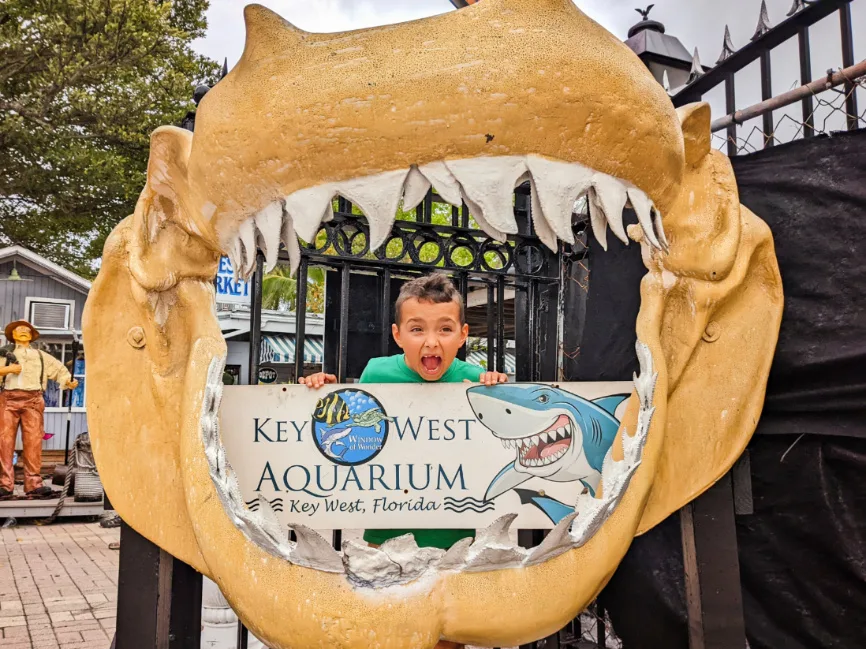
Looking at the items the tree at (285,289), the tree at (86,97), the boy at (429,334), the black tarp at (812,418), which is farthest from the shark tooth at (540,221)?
the tree at (285,289)

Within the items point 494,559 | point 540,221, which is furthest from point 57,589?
point 540,221

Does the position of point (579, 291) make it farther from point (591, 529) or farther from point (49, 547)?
point (49, 547)

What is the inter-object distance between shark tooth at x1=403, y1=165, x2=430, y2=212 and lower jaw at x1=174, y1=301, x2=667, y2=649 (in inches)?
25.2

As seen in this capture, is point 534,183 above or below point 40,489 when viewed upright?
above

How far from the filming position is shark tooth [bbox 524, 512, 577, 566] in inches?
45.9

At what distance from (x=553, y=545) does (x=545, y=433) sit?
46cm

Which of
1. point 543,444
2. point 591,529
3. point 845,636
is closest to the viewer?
point 591,529

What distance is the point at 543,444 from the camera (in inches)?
63.5

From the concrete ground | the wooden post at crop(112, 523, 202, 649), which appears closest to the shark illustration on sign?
the wooden post at crop(112, 523, 202, 649)

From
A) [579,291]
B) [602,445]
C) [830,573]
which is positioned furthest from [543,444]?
[579,291]

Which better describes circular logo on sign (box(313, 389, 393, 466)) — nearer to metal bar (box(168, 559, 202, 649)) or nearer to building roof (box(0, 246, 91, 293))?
metal bar (box(168, 559, 202, 649))

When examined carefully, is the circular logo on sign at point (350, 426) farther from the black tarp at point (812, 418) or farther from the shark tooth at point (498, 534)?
the black tarp at point (812, 418)

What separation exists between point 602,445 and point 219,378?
3.01ft

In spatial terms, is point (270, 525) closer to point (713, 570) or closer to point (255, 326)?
point (255, 326)
